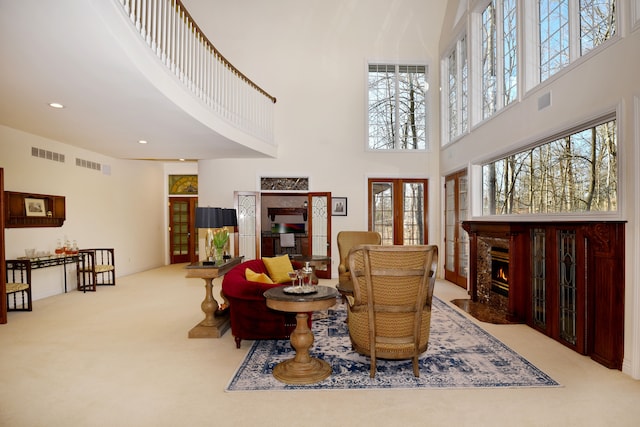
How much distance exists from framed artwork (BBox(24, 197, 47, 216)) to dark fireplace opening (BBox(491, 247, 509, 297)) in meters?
6.97

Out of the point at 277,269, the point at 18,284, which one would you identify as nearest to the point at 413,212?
the point at 277,269

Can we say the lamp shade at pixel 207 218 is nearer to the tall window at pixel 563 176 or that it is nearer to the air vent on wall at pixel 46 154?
the air vent on wall at pixel 46 154

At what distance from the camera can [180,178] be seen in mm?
10430

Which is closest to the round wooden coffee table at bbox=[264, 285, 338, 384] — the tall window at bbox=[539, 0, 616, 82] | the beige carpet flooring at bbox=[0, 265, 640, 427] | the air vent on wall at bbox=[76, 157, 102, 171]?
the beige carpet flooring at bbox=[0, 265, 640, 427]

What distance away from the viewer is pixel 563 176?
4.04 metres

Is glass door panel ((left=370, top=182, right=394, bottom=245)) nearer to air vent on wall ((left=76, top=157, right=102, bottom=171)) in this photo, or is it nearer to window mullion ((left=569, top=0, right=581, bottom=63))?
window mullion ((left=569, top=0, right=581, bottom=63))

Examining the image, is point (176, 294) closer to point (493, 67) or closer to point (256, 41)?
point (256, 41)

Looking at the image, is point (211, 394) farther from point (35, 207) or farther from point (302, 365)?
point (35, 207)

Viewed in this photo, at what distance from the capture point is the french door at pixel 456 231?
22.1ft

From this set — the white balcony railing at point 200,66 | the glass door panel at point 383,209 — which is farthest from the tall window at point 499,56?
the white balcony railing at point 200,66

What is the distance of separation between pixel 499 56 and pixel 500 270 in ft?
9.85

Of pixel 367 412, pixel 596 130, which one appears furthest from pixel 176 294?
pixel 596 130

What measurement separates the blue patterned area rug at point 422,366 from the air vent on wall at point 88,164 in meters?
5.54

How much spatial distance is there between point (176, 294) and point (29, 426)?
406cm
